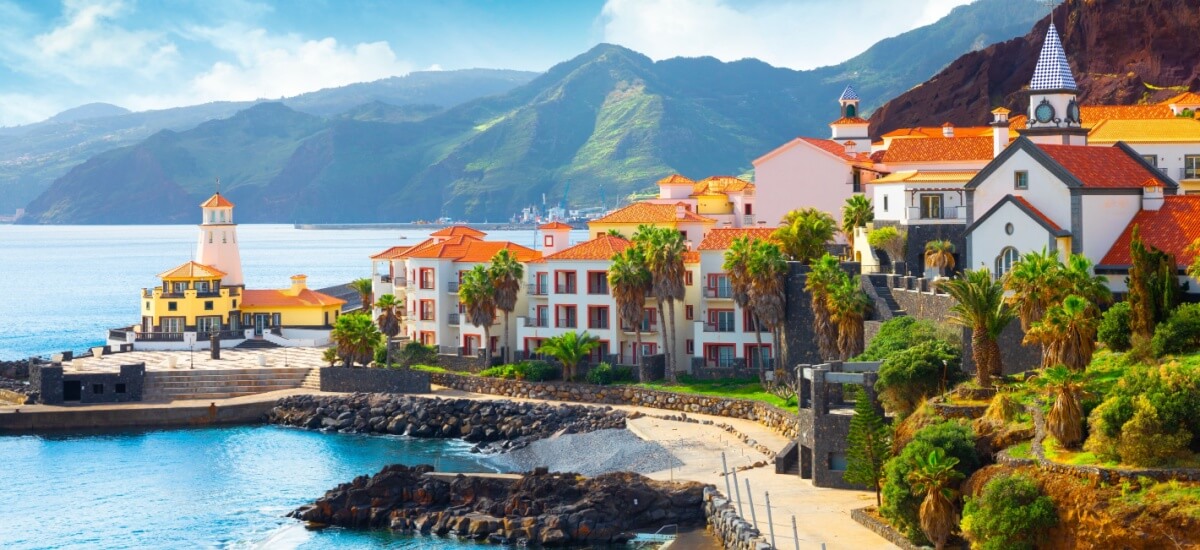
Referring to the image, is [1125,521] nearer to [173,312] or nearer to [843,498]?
[843,498]

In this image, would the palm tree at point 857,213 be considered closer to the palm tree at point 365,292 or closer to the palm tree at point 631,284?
the palm tree at point 631,284

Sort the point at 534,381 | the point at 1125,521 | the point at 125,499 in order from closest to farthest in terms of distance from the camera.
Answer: the point at 1125,521 → the point at 125,499 → the point at 534,381

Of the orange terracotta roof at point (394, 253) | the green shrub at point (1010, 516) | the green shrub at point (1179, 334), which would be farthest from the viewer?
the orange terracotta roof at point (394, 253)

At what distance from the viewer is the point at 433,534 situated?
53.3 meters

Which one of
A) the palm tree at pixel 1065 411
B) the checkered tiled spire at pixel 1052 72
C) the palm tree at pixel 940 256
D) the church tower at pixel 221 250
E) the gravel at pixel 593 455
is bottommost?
the gravel at pixel 593 455

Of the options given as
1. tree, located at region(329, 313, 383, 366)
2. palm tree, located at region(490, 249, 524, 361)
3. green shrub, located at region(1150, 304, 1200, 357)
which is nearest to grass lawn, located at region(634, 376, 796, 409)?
palm tree, located at region(490, 249, 524, 361)

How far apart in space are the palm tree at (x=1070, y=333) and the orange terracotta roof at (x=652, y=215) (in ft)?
141

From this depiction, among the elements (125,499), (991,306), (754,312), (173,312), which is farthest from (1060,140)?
(173,312)

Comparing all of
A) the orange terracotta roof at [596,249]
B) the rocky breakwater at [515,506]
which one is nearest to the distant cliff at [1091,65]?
the orange terracotta roof at [596,249]

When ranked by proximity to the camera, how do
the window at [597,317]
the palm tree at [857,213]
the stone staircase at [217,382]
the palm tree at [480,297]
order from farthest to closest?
the stone staircase at [217,382] → the palm tree at [480,297] → the window at [597,317] → the palm tree at [857,213]

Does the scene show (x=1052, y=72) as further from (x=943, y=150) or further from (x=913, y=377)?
(x=913, y=377)

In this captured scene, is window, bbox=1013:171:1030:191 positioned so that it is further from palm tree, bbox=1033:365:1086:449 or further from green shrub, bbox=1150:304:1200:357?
palm tree, bbox=1033:365:1086:449

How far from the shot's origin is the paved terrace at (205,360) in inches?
3433

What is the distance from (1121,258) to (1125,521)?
1871 cm
